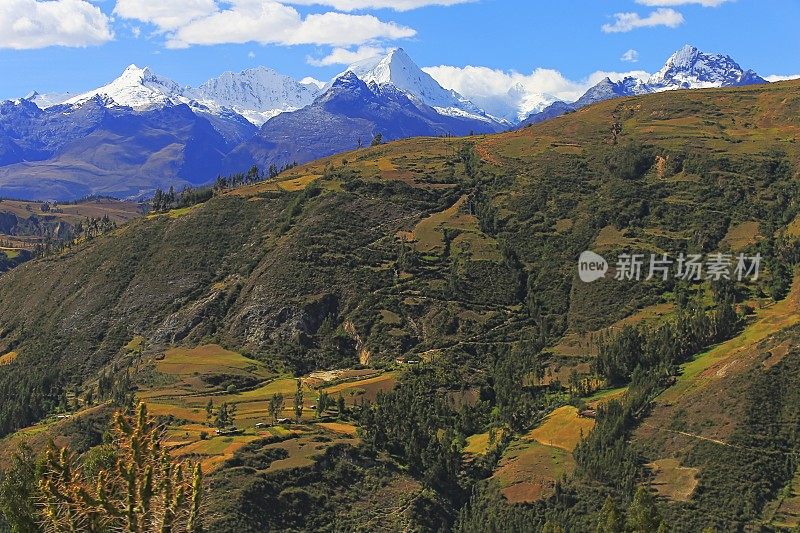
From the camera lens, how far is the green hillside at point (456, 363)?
10900 centimetres

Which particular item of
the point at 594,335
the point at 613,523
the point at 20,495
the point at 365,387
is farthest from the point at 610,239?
the point at 20,495

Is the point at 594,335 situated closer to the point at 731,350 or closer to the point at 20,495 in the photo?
the point at 731,350

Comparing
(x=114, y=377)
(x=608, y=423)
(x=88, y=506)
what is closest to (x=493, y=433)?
(x=608, y=423)

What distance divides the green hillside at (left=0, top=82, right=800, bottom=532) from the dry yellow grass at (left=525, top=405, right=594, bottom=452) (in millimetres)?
390

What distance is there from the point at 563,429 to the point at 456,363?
3086 centimetres

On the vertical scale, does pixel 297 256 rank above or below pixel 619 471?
above

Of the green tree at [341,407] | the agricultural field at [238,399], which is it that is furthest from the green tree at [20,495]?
the green tree at [341,407]

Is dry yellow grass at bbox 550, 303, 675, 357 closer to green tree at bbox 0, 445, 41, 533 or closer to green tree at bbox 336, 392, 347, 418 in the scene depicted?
green tree at bbox 336, 392, 347, 418

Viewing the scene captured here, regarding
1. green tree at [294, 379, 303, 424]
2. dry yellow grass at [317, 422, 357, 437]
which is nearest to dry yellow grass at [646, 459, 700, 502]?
dry yellow grass at [317, 422, 357, 437]

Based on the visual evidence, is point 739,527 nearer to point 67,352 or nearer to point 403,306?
point 403,306

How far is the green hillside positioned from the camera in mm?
109000

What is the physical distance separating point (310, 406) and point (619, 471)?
152ft

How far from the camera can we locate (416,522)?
10538 centimetres

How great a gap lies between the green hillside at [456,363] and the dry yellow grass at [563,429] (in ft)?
1.28
